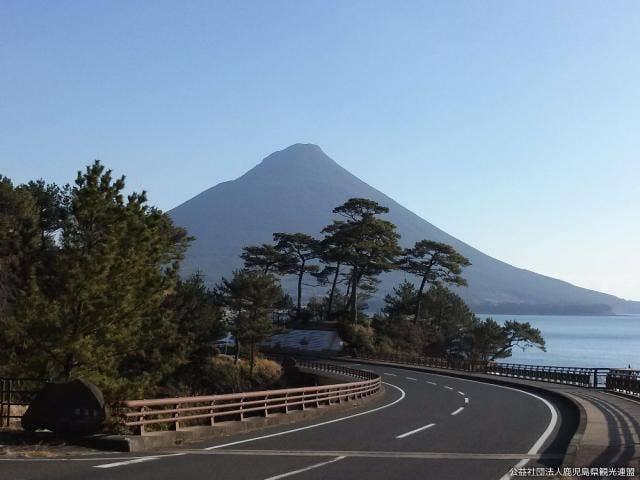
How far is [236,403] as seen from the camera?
19.8m

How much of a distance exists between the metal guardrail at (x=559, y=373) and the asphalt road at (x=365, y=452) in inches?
519

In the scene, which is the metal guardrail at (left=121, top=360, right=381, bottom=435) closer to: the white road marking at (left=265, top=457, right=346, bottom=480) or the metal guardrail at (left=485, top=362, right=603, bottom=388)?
the white road marking at (left=265, top=457, right=346, bottom=480)

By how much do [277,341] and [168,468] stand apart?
255ft


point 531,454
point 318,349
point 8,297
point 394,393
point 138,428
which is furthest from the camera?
point 318,349

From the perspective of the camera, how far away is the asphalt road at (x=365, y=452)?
11.8m

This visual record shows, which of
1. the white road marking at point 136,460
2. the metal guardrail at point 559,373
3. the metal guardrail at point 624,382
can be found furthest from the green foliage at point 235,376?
the white road marking at point 136,460

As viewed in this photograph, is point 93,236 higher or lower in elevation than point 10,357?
higher

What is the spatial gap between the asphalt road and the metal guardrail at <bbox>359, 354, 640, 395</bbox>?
13.2 meters

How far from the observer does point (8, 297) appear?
44688 millimetres

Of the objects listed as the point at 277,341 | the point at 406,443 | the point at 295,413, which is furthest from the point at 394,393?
the point at 277,341

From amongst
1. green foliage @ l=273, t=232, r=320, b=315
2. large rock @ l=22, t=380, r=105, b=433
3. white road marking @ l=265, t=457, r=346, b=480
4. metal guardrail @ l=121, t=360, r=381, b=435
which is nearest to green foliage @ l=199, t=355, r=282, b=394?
metal guardrail @ l=121, t=360, r=381, b=435

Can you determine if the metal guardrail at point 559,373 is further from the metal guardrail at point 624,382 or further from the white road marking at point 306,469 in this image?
the white road marking at point 306,469

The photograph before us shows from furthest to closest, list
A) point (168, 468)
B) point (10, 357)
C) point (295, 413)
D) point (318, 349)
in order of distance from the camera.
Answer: point (318, 349)
point (10, 357)
point (295, 413)
point (168, 468)

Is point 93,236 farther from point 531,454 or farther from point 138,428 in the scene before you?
point 531,454
